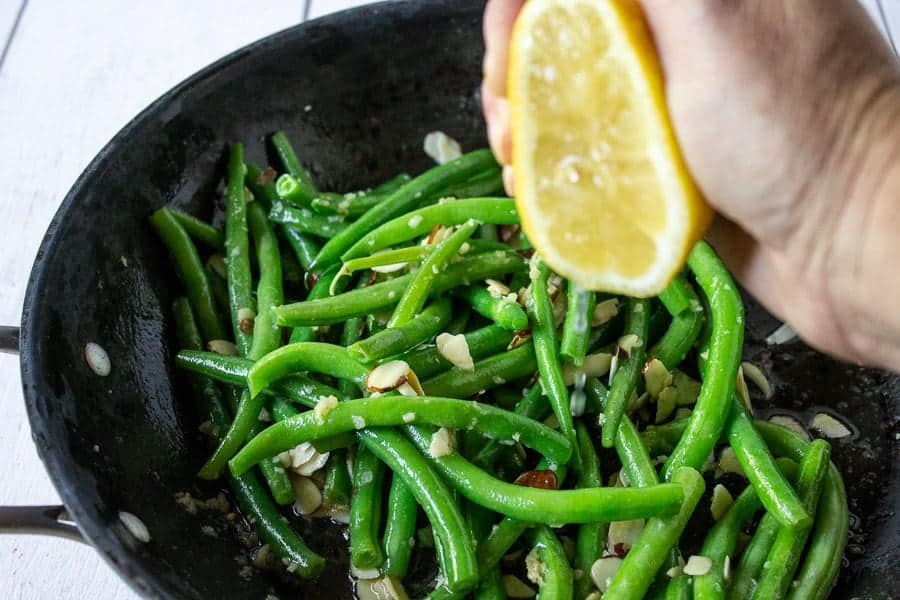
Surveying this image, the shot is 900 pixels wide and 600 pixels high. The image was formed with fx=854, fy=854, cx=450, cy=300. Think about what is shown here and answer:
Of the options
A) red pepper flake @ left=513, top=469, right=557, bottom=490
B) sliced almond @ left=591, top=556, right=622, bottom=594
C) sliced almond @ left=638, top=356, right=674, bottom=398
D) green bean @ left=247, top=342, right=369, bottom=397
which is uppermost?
green bean @ left=247, top=342, right=369, bottom=397

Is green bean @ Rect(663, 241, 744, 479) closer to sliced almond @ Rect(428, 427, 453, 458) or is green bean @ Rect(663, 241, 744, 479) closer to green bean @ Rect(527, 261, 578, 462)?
green bean @ Rect(527, 261, 578, 462)

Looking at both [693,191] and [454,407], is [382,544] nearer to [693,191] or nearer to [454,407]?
[454,407]

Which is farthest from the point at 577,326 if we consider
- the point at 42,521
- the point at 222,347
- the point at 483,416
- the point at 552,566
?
the point at 42,521

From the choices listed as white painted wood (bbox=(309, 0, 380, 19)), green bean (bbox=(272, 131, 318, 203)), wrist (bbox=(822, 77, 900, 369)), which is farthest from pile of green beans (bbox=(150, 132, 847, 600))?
white painted wood (bbox=(309, 0, 380, 19))

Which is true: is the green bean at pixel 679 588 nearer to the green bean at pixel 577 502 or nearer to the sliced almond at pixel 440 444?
the green bean at pixel 577 502

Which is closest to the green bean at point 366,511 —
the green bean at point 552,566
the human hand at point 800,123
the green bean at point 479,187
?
the green bean at point 552,566
